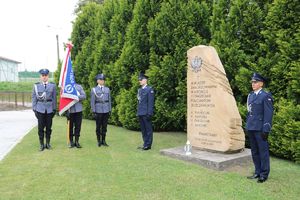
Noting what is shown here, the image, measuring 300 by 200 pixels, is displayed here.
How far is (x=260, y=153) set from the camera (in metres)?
5.46

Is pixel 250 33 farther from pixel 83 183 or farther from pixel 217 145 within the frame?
pixel 83 183

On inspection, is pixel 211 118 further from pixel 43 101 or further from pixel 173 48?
pixel 173 48

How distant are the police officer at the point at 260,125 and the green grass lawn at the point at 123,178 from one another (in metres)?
0.23

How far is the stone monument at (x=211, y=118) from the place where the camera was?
6707 mm

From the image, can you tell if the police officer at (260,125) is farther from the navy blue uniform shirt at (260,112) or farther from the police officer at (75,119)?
the police officer at (75,119)

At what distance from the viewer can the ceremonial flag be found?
8.48 metres

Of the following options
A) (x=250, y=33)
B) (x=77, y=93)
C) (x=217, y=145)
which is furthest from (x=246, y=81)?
(x=77, y=93)

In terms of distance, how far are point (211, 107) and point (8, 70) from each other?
67820 millimetres

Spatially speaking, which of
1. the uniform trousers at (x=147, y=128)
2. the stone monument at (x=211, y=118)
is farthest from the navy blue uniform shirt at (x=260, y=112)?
Result: the uniform trousers at (x=147, y=128)

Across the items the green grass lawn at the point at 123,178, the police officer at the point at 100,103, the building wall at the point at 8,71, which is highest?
the building wall at the point at 8,71

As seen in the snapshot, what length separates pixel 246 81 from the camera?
7.84 m

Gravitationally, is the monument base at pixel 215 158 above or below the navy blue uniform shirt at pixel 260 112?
below

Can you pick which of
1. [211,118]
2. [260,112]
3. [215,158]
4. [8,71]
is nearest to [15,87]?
[8,71]

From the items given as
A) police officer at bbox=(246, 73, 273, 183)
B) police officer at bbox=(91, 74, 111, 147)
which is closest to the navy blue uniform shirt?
police officer at bbox=(246, 73, 273, 183)
